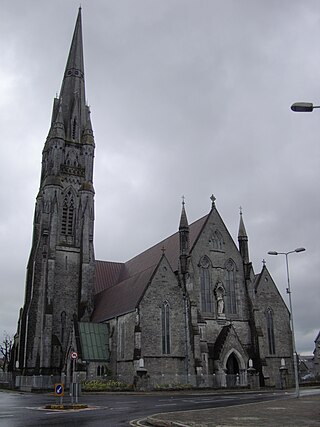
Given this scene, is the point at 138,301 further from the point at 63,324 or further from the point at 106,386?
the point at 63,324

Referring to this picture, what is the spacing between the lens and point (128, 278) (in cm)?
5344

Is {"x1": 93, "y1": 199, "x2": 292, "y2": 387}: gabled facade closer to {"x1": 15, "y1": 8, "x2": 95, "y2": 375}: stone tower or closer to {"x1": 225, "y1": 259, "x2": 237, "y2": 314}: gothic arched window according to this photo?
{"x1": 225, "y1": 259, "x2": 237, "y2": 314}: gothic arched window

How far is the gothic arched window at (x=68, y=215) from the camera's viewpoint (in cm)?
5734

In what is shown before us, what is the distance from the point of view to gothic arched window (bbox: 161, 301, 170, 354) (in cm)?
4231

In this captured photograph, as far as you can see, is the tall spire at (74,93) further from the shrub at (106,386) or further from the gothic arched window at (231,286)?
the shrub at (106,386)

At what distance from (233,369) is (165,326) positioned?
8150 mm

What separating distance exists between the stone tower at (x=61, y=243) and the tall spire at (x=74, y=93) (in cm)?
13

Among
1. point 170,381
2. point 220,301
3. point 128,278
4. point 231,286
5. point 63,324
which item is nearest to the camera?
point 170,381

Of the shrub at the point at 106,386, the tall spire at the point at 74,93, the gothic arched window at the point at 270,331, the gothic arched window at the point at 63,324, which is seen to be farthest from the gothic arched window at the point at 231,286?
the tall spire at the point at 74,93

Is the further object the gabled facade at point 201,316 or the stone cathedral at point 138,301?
the stone cathedral at point 138,301

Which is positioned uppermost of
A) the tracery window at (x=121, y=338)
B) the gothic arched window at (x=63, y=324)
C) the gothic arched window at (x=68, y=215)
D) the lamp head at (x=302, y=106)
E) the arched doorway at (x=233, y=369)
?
the gothic arched window at (x=68, y=215)

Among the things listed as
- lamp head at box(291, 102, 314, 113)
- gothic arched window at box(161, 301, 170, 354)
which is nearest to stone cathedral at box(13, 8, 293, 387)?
gothic arched window at box(161, 301, 170, 354)

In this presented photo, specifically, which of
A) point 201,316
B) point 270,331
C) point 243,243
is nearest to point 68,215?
point 243,243

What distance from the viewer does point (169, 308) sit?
142 feet
